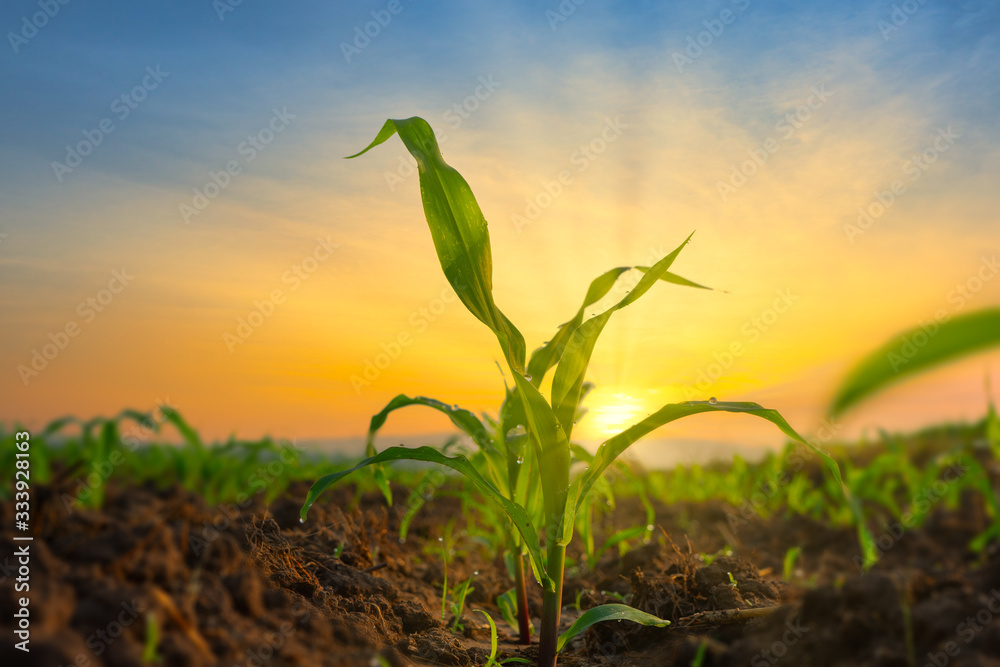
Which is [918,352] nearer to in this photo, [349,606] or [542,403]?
[542,403]

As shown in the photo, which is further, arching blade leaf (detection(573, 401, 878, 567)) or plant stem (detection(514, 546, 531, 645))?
plant stem (detection(514, 546, 531, 645))

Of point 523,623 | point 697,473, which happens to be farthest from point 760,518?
point 523,623

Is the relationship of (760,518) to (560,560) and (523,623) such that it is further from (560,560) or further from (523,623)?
(560,560)

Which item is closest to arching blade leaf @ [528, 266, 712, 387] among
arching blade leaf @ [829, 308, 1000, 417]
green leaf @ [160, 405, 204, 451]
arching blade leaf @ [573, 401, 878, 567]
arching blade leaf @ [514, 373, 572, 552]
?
arching blade leaf @ [514, 373, 572, 552]

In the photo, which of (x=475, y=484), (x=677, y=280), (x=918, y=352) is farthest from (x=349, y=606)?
(x=918, y=352)

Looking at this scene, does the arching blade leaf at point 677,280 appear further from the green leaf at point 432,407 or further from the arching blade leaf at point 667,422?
the green leaf at point 432,407

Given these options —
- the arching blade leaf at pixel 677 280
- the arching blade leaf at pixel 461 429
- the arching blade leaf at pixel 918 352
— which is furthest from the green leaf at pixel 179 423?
the arching blade leaf at pixel 918 352

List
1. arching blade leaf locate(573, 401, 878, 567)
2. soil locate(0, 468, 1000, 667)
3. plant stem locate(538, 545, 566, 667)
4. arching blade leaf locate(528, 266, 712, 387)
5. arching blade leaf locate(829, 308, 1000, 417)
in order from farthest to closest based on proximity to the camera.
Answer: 1. arching blade leaf locate(528, 266, 712, 387)
2. plant stem locate(538, 545, 566, 667)
3. arching blade leaf locate(573, 401, 878, 567)
4. soil locate(0, 468, 1000, 667)
5. arching blade leaf locate(829, 308, 1000, 417)

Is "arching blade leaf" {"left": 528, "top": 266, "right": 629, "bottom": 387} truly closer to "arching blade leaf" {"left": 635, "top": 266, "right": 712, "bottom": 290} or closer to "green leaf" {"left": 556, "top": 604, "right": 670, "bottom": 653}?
"arching blade leaf" {"left": 635, "top": 266, "right": 712, "bottom": 290}

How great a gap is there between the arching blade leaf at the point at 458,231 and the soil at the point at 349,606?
36.0 inches

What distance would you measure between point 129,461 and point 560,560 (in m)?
3.92

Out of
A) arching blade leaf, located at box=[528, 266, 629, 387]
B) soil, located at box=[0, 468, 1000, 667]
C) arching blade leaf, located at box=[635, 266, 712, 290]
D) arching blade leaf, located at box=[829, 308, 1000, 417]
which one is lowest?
soil, located at box=[0, 468, 1000, 667]

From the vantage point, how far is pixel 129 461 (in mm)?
4574

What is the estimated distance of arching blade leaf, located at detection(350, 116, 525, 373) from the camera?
1931 millimetres
